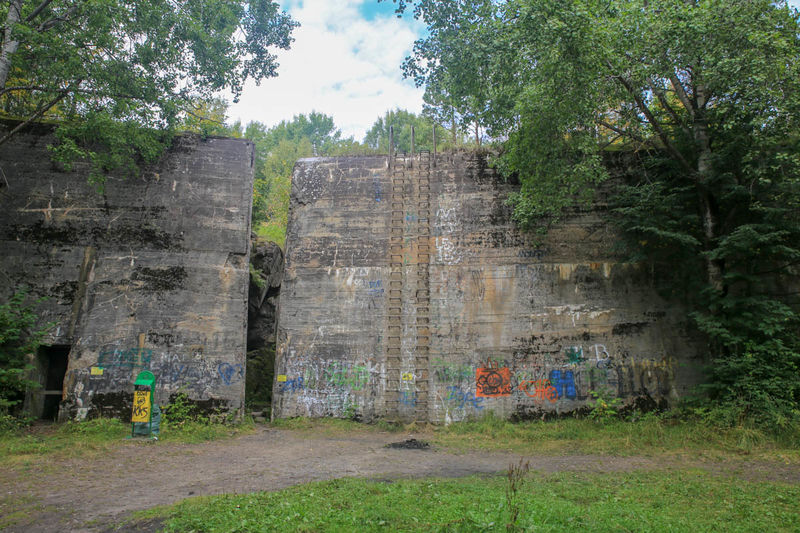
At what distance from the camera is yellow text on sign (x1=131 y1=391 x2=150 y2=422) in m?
11.0

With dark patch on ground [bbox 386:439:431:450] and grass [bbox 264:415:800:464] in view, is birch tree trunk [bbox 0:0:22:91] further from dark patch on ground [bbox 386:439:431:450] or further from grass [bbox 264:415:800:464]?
dark patch on ground [bbox 386:439:431:450]

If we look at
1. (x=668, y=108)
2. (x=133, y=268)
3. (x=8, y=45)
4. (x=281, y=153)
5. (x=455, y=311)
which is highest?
(x=281, y=153)

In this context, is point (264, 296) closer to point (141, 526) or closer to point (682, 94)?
point (141, 526)

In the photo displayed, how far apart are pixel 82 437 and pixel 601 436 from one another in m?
11.0

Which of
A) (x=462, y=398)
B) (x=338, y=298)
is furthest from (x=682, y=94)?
(x=338, y=298)

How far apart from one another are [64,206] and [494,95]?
36.4 feet

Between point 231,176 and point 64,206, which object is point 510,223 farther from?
point 64,206

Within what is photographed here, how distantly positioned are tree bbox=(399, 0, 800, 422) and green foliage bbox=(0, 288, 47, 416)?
461 inches

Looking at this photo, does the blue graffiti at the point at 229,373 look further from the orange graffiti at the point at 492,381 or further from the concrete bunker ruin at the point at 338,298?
the orange graffiti at the point at 492,381

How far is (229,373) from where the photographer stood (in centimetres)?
1250

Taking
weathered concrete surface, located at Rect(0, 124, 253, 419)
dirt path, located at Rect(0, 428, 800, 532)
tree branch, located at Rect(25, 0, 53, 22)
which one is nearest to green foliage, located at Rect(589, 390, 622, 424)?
dirt path, located at Rect(0, 428, 800, 532)

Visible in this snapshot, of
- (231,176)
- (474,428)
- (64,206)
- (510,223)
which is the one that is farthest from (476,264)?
(64,206)

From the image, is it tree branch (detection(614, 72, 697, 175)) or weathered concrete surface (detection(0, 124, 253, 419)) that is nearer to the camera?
tree branch (detection(614, 72, 697, 175))

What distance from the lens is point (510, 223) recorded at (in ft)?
44.0
